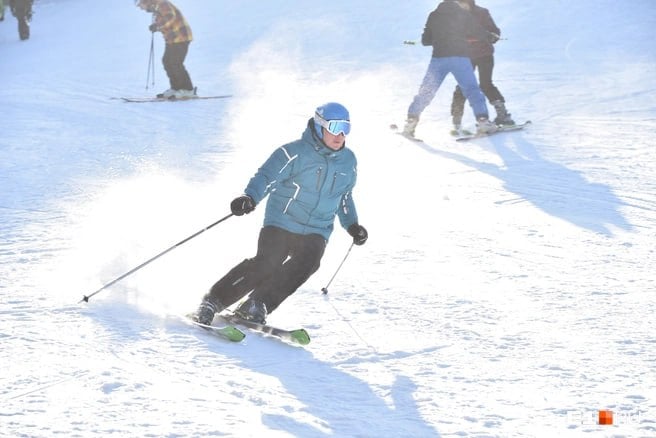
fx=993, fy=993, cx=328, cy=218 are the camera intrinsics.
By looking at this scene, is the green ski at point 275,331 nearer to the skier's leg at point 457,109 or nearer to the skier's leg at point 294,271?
the skier's leg at point 294,271

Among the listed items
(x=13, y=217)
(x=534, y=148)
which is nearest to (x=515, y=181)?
(x=534, y=148)

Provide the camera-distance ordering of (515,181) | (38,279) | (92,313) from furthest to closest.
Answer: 1. (515,181)
2. (38,279)
3. (92,313)

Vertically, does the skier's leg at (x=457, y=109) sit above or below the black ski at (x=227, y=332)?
above

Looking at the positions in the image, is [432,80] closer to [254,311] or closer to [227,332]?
[254,311]

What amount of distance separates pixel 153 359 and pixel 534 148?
20.2 feet

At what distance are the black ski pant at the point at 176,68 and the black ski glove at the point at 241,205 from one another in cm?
875

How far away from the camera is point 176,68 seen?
13023 mm

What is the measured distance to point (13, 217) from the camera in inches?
268

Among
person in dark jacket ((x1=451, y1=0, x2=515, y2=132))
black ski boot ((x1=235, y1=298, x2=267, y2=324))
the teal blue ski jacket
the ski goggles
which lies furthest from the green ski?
person in dark jacket ((x1=451, y1=0, x2=515, y2=132))

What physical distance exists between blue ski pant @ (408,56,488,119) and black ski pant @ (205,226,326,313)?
5.36 metres

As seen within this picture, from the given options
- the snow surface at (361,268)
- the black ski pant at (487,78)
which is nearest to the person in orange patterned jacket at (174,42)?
the snow surface at (361,268)

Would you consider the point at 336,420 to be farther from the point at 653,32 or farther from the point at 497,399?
the point at 653,32

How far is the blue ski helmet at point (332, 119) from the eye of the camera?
472 cm

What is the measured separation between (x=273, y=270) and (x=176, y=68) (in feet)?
28.6
